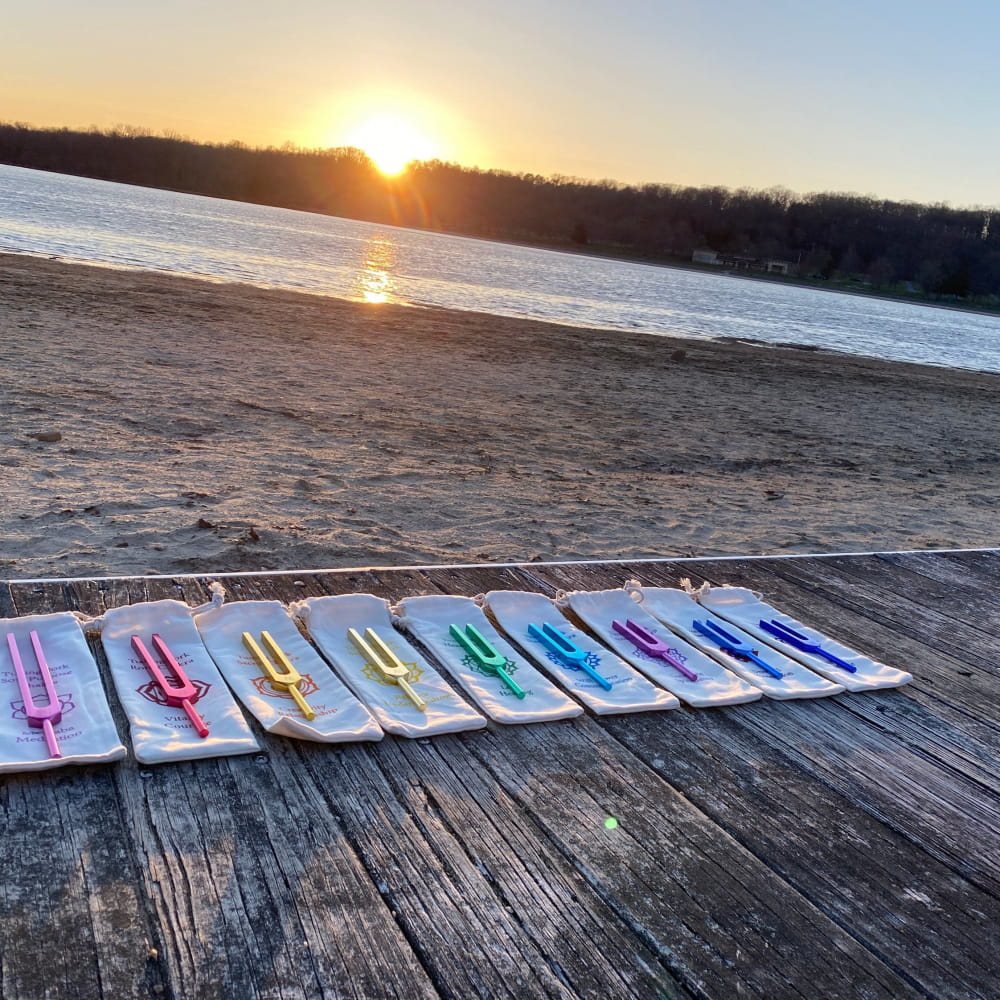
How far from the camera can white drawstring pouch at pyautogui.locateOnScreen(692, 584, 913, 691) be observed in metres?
3.24

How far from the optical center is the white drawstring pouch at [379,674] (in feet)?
8.18

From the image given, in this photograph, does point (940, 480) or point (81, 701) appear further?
point (940, 480)

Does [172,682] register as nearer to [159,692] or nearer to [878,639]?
[159,692]

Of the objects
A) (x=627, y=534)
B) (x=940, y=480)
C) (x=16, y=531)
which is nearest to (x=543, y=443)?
(x=627, y=534)

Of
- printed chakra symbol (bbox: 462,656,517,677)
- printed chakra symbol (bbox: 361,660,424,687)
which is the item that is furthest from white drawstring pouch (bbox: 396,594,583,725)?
printed chakra symbol (bbox: 361,660,424,687)

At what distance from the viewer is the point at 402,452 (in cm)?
852

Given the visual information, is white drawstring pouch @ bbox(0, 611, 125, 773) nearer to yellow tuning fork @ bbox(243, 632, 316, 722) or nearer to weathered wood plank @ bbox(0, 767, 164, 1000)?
weathered wood plank @ bbox(0, 767, 164, 1000)

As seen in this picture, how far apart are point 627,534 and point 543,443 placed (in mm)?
3189

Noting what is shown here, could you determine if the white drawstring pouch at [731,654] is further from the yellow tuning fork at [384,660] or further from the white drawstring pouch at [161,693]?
the white drawstring pouch at [161,693]

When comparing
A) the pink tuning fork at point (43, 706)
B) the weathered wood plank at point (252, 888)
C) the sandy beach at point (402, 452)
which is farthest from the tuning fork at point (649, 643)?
the sandy beach at point (402, 452)

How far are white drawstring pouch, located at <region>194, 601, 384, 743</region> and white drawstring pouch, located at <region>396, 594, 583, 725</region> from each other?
14.8 inches

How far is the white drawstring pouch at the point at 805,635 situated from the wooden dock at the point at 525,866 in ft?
1.04

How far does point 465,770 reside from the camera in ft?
7.70

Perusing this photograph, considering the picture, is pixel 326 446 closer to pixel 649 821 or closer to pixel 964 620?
pixel 964 620
